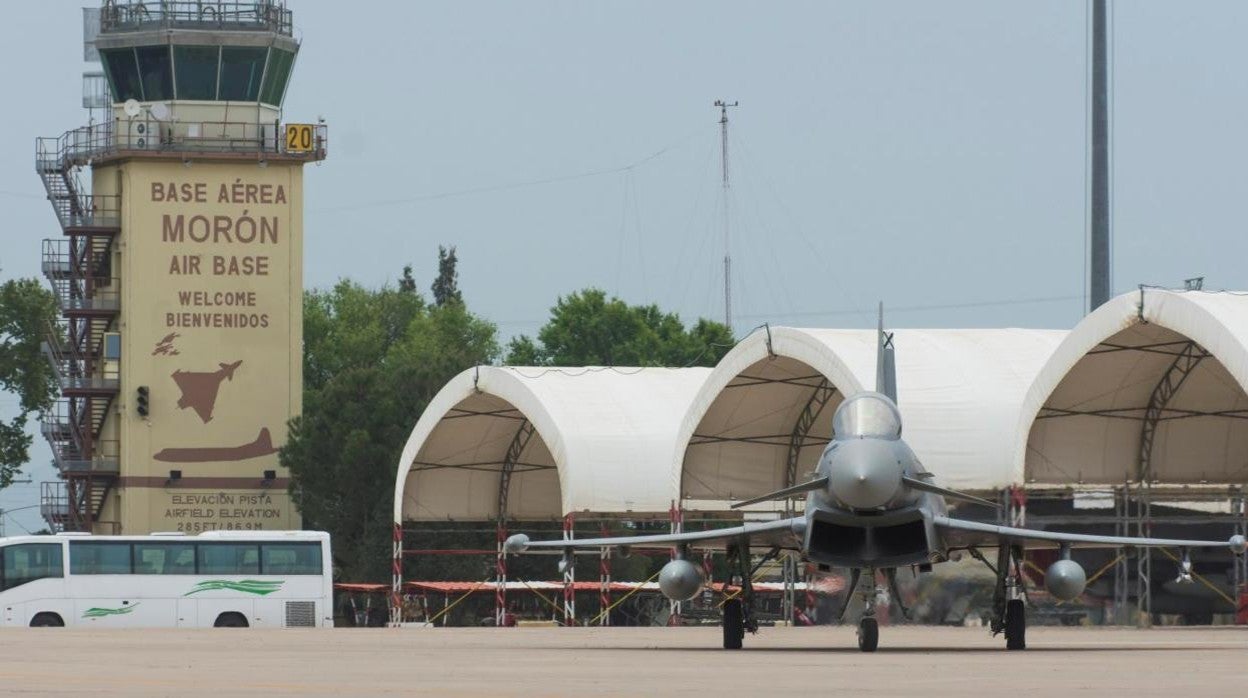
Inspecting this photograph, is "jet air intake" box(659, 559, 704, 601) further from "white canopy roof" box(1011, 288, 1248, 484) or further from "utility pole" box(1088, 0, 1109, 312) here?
"utility pole" box(1088, 0, 1109, 312)

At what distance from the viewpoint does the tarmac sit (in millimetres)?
17172

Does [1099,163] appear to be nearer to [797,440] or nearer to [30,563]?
[797,440]

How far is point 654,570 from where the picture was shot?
7969 cm

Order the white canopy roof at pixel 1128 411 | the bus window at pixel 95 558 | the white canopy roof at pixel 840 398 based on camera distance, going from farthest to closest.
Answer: the bus window at pixel 95 558 → the white canopy roof at pixel 840 398 → the white canopy roof at pixel 1128 411

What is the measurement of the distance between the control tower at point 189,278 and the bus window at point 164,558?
61.9 ft

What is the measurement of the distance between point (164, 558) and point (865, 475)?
2904 cm

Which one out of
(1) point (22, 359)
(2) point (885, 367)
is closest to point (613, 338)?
(1) point (22, 359)

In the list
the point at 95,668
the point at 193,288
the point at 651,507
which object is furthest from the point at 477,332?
the point at 95,668

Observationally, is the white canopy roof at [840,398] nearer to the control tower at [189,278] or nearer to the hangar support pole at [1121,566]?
the hangar support pole at [1121,566]

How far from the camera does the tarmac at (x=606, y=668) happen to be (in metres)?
17.2

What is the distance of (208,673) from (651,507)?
31789mm

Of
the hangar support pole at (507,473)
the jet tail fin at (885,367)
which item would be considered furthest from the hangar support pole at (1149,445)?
the hangar support pole at (507,473)

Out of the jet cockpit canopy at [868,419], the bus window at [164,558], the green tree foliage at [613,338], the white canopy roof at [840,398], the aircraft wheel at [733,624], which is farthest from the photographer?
the green tree foliage at [613,338]

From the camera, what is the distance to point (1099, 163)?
56.1 meters
